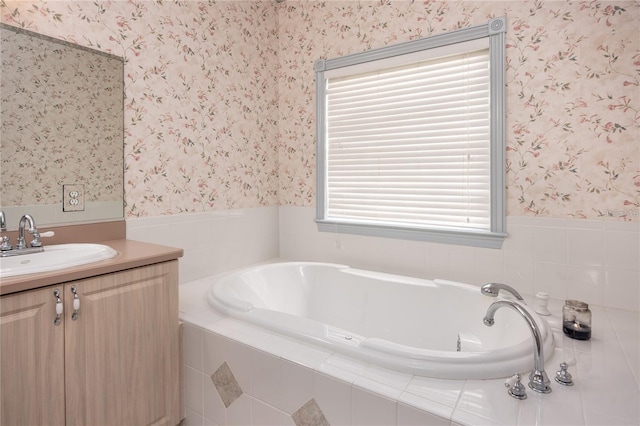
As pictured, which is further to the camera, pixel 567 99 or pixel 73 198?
pixel 567 99

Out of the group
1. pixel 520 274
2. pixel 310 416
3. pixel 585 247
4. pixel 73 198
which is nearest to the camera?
pixel 310 416

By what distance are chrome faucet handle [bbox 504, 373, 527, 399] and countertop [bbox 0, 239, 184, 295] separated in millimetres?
1360

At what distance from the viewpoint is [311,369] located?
123 centimetres

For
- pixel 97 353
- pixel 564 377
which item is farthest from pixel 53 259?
pixel 564 377

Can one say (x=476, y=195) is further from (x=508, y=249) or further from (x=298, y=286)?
(x=298, y=286)

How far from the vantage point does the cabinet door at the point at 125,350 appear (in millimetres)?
1254

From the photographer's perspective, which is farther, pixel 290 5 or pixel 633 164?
pixel 290 5

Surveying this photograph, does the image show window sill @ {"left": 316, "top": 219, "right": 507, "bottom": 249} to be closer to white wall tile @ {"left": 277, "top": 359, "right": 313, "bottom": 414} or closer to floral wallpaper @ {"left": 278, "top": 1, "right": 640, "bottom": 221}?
floral wallpaper @ {"left": 278, "top": 1, "right": 640, "bottom": 221}

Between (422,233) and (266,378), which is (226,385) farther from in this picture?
(422,233)

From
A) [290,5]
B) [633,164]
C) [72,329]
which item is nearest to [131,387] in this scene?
[72,329]

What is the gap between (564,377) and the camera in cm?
114

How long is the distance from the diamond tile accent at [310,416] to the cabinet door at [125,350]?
2.14 ft

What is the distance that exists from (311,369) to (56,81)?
5.62 feet

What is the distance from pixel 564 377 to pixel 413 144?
1.58m
